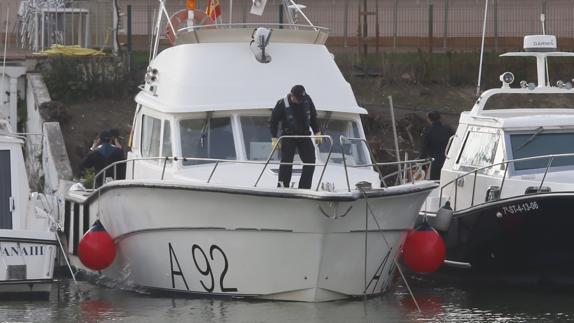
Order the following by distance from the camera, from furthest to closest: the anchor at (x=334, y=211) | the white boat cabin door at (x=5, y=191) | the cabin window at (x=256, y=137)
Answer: the cabin window at (x=256, y=137) < the white boat cabin door at (x=5, y=191) < the anchor at (x=334, y=211)

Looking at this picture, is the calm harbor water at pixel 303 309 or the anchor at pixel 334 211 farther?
the calm harbor water at pixel 303 309

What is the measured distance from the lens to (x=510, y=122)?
19.2 m

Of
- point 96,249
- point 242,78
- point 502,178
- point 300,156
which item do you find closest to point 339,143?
point 300,156

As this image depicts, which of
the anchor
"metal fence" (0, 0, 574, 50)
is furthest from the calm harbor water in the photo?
"metal fence" (0, 0, 574, 50)

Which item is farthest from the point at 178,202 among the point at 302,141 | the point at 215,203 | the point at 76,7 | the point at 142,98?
the point at 76,7

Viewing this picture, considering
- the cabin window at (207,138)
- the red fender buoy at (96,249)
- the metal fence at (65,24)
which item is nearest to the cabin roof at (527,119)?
the cabin window at (207,138)

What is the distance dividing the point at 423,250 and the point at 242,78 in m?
3.07

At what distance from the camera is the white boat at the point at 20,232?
16.5 m

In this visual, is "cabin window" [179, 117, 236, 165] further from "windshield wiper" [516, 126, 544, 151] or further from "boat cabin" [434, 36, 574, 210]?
"windshield wiper" [516, 126, 544, 151]

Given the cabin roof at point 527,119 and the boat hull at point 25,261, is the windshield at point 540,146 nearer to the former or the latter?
the cabin roof at point 527,119

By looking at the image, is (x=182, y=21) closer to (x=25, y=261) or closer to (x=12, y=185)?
(x=12, y=185)

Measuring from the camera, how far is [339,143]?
18156 mm

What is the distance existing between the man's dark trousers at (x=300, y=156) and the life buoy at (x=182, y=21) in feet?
11.9

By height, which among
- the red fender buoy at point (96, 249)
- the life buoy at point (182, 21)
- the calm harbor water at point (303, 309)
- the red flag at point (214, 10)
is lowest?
the calm harbor water at point (303, 309)
